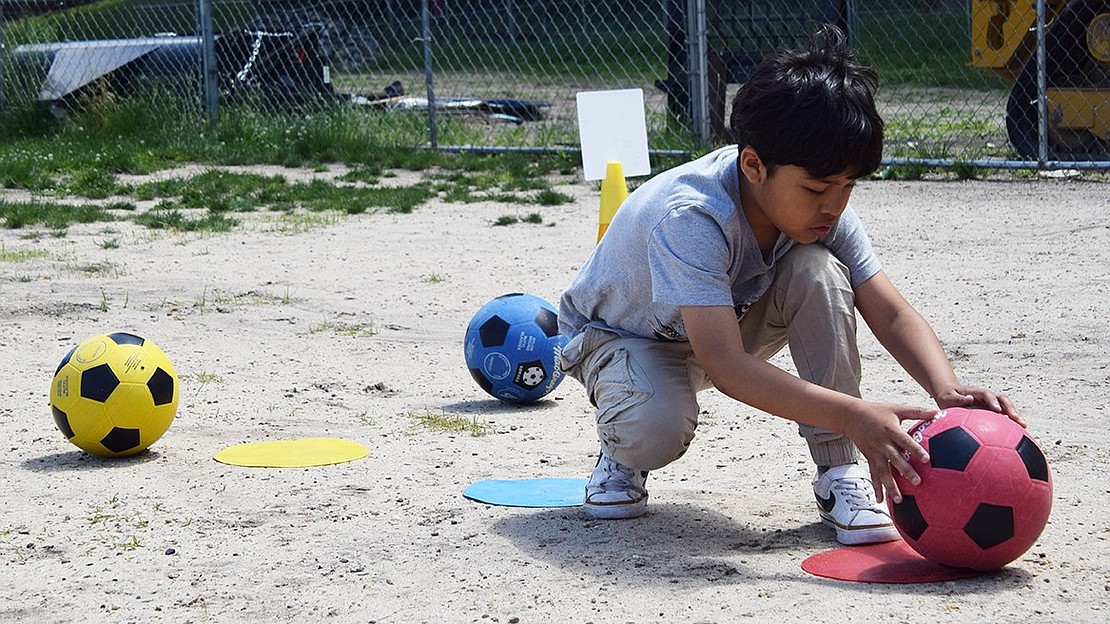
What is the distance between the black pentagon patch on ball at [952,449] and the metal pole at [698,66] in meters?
7.74

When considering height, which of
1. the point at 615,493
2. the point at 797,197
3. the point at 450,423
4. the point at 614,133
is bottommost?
the point at 450,423

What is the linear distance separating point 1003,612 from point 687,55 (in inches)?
326

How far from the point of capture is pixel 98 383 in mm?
3998

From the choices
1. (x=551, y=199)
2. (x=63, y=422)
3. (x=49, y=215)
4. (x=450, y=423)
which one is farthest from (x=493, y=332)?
(x=49, y=215)

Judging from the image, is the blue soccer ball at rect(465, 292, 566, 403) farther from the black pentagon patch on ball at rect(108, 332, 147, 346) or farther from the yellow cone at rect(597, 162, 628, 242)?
the yellow cone at rect(597, 162, 628, 242)

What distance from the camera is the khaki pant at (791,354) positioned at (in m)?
3.25

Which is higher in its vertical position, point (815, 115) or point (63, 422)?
point (815, 115)

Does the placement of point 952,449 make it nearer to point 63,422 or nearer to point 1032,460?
point 1032,460

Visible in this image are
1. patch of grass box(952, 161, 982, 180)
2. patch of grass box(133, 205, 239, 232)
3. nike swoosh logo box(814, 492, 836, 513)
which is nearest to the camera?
nike swoosh logo box(814, 492, 836, 513)

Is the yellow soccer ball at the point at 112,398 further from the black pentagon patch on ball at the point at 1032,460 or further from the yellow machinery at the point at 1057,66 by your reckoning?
the yellow machinery at the point at 1057,66

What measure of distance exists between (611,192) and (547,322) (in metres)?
2.16

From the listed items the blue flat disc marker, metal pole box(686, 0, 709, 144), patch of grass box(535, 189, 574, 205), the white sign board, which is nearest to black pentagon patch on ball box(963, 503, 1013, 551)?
the blue flat disc marker

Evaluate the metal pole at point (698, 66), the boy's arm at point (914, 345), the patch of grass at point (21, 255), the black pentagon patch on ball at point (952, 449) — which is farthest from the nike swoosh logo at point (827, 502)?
the metal pole at point (698, 66)

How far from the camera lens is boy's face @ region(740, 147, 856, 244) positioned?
296cm
